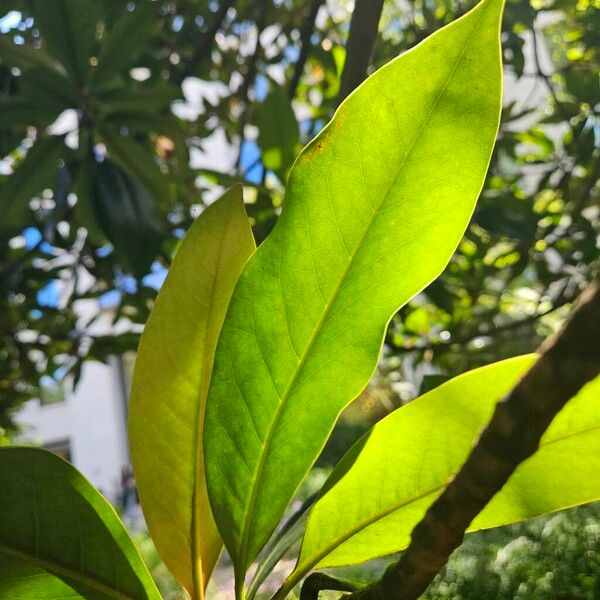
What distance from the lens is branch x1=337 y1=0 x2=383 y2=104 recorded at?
0.63 m

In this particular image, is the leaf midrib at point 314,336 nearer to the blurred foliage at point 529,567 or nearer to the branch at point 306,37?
the blurred foliage at point 529,567

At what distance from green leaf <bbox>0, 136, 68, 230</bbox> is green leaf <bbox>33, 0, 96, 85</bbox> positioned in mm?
125

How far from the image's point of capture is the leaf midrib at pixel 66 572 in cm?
36

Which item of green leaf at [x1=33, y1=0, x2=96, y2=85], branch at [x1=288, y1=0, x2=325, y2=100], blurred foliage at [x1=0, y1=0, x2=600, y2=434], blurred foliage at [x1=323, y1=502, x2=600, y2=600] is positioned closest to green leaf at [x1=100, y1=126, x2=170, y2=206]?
blurred foliage at [x1=0, y1=0, x2=600, y2=434]

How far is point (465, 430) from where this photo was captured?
1.17 ft

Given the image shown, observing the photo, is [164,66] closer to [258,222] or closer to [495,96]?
[258,222]

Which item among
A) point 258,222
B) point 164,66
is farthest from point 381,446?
point 164,66

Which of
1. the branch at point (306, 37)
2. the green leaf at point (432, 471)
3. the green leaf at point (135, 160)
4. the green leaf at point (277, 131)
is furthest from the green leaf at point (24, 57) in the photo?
the green leaf at point (432, 471)

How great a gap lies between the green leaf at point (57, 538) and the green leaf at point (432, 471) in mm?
90

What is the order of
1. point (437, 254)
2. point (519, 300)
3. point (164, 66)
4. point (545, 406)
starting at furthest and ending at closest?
point (519, 300), point (164, 66), point (437, 254), point (545, 406)

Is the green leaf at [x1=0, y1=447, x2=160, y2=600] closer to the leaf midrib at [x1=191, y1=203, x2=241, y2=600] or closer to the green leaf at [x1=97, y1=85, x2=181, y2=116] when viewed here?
the leaf midrib at [x1=191, y1=203, x2=241, y2=600]

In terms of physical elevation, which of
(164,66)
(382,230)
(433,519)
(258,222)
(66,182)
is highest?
(164,66)

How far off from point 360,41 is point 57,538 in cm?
47

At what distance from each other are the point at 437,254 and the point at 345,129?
7cm
